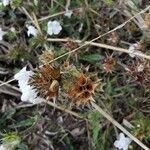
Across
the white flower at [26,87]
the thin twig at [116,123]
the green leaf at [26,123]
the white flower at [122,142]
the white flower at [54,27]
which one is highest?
the white flower at [54,27]

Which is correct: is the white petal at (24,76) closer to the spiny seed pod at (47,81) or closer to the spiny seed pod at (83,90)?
the spiny seed pod at (47,81)

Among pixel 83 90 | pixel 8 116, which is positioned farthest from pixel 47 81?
pixel 8 116

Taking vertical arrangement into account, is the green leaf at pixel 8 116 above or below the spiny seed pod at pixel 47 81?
below

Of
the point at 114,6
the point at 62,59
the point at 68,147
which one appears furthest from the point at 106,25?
the point at 68,147

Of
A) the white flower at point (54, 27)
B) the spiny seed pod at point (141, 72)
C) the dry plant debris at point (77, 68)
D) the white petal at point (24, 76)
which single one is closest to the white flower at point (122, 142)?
the dry plant debris at point (77, 68)

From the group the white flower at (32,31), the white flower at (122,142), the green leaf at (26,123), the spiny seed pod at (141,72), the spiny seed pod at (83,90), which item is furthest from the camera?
the white flower at (32,31)

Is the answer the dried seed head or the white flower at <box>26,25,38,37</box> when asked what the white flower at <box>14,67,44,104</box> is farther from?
the white flower at <box>26,25,38,37</box>

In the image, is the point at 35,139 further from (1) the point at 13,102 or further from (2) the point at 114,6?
(2) the point at 114,6

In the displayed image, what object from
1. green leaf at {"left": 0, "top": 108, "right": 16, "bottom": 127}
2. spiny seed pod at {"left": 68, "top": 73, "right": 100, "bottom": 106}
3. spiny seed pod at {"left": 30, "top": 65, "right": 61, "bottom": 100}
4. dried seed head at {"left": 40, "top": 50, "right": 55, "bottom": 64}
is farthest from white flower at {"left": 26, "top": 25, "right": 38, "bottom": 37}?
spiny seed pod at {"left": 68, "top": 73, "right": 100, "bottom": 106}

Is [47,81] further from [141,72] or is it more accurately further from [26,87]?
[141,72]
